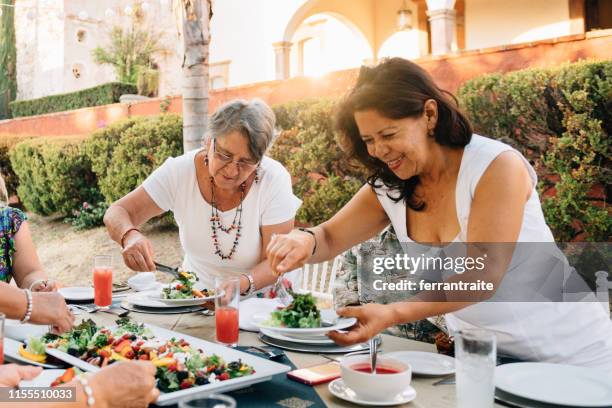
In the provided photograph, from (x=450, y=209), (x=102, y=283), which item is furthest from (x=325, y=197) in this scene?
(x=450, y=209)

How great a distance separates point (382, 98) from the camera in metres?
1.95

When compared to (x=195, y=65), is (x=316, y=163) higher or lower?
lower

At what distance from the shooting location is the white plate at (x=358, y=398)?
140 centimetres

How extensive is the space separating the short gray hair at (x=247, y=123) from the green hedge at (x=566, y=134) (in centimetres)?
368

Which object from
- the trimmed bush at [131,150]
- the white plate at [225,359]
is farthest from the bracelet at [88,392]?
the trimmed bush at [131,150]

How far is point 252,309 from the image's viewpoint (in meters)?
2.32

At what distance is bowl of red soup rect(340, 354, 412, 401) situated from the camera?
1.37 m

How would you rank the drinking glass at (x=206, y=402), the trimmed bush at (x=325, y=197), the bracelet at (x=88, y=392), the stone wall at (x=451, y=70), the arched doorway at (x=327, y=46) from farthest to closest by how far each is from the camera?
the arched doorway at (x=327, y=46), the trimmed bush at (x=325, y=197), the stone wall at (x=451, y=70), the bracelet at (x=88, y=392), the drinking glass at (x=206, y=402)

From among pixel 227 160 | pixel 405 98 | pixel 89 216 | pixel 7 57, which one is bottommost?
pixel 89 216

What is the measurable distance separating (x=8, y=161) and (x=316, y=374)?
13662 millimetres

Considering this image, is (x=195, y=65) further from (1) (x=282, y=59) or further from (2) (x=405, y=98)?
(1) (x=282, y=59)

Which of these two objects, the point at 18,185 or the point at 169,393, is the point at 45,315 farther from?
the point at 18,185

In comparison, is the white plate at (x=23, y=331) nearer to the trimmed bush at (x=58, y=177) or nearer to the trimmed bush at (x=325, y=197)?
the trimmed bush at (x=325, y=197)

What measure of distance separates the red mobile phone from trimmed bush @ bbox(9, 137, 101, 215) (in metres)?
10.3
